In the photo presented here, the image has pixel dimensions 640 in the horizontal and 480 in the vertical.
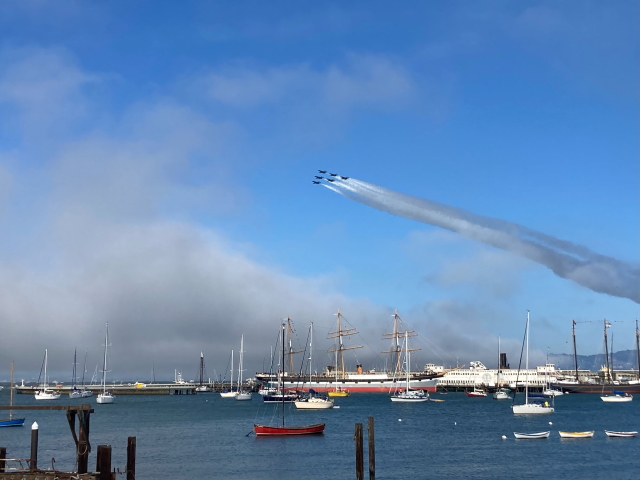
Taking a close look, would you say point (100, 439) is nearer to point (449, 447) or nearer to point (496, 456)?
point (449, 447)

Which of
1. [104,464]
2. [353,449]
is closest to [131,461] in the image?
[104,464]

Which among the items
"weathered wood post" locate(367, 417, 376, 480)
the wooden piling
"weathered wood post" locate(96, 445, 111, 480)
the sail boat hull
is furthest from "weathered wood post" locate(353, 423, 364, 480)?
the sail boat hull

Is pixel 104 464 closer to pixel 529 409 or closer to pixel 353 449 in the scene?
pixel 353 449

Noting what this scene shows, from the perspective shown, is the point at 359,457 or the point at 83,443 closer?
the point at 83,443

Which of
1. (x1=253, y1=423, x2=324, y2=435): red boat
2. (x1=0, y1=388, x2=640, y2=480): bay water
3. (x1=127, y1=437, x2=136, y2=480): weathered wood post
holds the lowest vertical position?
(x1=0, y1=388, x2=640, y2=480): bay water

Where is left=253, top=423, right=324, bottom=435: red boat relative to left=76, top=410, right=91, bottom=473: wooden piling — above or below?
below

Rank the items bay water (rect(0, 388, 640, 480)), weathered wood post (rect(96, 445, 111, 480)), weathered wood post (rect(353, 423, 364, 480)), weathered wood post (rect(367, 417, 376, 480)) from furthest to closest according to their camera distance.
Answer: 1. bay water (rect(0, 388, 640, 480))
2. weathered wood post (rect(367, 417, 376, 480))
3. weathered wood post (rect(353, 423, 364, 480))
4. weathered wood post (rect(96, 445, 111, 480))

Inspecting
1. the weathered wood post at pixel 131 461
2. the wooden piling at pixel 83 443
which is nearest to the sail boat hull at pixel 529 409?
the weathered wood post at pixel 131 461

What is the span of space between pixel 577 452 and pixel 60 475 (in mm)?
41252

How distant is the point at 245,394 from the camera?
16175 centimetres

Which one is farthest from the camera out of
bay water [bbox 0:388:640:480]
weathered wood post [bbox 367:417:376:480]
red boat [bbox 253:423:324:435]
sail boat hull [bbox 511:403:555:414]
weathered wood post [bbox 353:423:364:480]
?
sail boat hull [bbox 511:403:555:414]

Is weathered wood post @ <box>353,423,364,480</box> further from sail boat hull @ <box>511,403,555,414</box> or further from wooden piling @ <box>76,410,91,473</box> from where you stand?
sail boat hull @ <box>511,403,555,414</box>

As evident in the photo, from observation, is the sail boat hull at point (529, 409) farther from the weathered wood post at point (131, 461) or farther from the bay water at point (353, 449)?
the weathered wood post at point (131, 461)

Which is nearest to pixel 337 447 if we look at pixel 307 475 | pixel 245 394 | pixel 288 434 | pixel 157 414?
pixel 288 434
